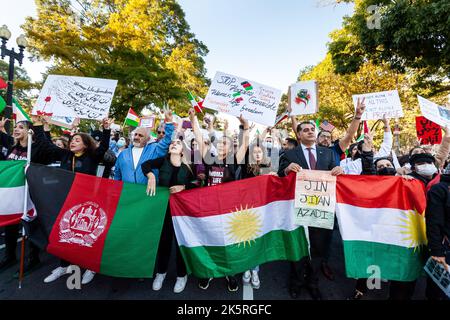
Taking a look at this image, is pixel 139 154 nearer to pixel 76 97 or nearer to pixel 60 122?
pixel 76 97

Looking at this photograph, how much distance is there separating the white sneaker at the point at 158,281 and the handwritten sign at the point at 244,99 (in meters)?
2.53

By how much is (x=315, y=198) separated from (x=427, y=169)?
143cm

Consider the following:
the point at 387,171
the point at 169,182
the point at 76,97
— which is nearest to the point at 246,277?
the point at 169,182

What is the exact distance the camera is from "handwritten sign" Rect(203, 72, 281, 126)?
3682 mm

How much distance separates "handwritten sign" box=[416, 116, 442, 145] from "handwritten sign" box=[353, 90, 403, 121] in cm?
184

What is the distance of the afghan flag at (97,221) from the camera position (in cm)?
277

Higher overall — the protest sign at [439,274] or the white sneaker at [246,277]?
the protest sign at [439,274]

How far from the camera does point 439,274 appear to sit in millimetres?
2234

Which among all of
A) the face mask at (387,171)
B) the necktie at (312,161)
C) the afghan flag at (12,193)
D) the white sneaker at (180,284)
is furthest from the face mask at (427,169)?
the afghan flag at (12,193)

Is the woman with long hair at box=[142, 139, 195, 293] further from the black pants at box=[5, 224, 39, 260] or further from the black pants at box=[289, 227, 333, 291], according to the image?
the black pants at box=[5, 224, 39, 260]

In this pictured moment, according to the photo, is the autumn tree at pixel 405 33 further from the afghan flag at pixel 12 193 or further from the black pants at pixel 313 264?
the afghan flag at pixel 12 193

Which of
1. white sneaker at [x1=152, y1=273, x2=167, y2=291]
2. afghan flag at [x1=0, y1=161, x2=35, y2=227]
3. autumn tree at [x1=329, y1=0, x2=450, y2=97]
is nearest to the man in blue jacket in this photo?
afghan flag at [x1=0, y1=161, x2=35, y2=227]

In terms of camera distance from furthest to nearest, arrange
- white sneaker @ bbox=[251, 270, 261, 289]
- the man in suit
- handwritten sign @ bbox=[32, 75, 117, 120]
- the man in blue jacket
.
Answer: handwritten sign @ bbox=[32, 75, 117, 120] < the man in blue jacket < white sneaker @ bbox=[251, 270, 261, 289] < the man in suit
